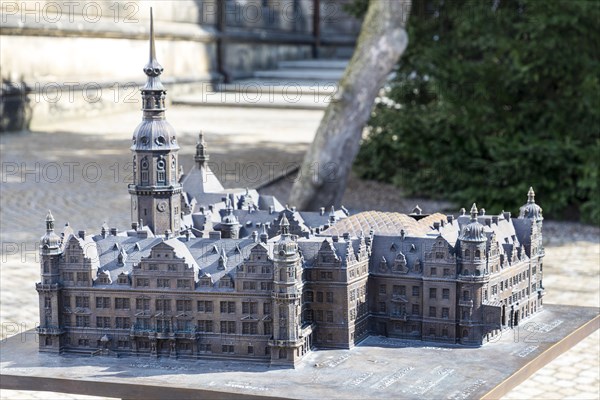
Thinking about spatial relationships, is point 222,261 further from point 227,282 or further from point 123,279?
point 123,279

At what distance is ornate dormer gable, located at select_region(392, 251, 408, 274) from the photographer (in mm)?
12141

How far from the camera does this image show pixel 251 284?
11.4 meters

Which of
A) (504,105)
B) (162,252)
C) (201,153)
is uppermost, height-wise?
(504,105)

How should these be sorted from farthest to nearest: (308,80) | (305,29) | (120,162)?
(305,29) < (308,80) < (120,162)

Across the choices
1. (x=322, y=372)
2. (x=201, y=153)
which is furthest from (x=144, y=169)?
(x=322, y=372)

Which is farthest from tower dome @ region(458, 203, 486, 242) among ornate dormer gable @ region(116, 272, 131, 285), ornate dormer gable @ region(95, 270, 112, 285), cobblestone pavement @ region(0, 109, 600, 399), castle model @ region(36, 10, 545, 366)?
cobblestone pavement @ region(0, 109, 600, 399)

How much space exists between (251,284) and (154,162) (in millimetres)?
2205

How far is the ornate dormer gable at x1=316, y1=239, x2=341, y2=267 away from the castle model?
0.01m

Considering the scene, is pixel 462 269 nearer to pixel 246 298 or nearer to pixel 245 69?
pixel 246 298

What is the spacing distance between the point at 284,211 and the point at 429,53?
19.8 meters

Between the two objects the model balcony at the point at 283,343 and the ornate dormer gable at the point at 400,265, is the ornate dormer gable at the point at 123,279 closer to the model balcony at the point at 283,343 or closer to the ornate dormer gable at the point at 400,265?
the model balcony at the point at 283,343

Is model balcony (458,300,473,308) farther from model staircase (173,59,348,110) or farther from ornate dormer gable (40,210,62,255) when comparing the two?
model staircase (173,59,348,110)

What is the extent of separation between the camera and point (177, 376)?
10.8 meters

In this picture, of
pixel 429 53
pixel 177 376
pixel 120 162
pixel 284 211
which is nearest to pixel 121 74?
pixel 120 162
